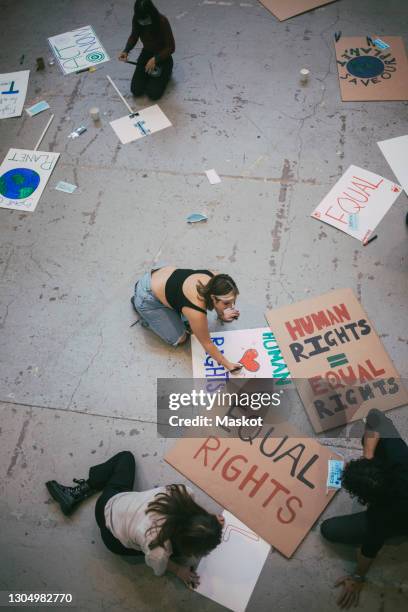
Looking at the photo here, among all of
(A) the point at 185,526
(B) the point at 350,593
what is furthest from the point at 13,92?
(B) the point at 350,593

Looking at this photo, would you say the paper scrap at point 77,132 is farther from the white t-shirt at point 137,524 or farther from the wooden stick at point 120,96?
the white t-shirt at point 137,524

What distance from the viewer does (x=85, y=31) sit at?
4.76 m

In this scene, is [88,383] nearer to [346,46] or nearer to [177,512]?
[177,512]

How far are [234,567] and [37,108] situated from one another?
3922 millimetres

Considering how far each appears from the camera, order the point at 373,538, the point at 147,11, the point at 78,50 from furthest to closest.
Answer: the point at 78,50 < the point at 147,11 < the point at 373,538

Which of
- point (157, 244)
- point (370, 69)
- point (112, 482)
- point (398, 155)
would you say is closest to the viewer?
point (112, 482)

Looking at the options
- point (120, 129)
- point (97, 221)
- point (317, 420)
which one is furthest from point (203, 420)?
point (120, 129)

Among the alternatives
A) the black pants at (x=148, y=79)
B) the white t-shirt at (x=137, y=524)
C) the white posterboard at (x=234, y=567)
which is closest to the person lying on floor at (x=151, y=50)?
the black pants at (x=148, y=79)

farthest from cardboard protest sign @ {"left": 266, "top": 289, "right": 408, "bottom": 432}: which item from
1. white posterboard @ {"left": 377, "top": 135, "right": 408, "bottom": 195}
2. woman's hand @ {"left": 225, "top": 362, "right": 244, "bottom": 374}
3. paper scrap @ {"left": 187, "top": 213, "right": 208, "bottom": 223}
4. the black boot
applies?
the black boot

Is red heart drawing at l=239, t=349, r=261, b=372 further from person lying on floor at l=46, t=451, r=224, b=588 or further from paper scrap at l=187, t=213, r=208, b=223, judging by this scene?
paper scrap at l=187, t=213, r=208, b=223

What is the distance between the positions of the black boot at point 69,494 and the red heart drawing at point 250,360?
1.17 m

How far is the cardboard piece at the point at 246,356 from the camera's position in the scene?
10.1ft

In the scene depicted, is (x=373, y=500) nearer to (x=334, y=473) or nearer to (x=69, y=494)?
(x=334, y=473)

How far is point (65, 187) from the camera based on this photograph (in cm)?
391
